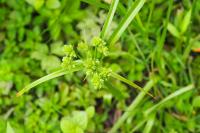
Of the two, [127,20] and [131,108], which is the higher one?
[127,20]

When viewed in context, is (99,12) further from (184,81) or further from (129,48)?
(184,81)

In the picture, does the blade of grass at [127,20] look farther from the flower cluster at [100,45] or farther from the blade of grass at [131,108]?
the blade of grass at [131,108]

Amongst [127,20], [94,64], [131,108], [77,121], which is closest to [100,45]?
[94,64]

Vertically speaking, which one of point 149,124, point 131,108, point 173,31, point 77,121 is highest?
point 173,31

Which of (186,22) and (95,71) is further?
(186,22)

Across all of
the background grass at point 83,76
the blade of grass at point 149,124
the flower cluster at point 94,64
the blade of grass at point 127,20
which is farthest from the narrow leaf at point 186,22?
the flower cluster at point 94,64

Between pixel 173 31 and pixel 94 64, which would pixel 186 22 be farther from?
pixel 94 64

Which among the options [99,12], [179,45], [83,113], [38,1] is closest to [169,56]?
[179,45]

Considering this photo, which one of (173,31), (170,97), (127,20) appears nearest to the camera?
(127,20)

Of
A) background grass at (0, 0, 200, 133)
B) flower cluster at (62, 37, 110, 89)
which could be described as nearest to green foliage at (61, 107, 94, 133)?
background grass at (0, 0, 200, 133)
